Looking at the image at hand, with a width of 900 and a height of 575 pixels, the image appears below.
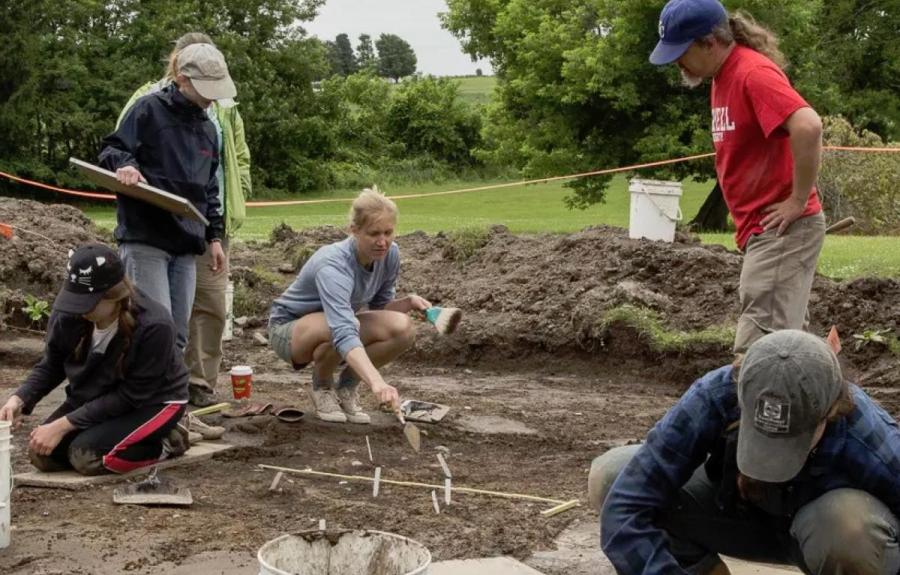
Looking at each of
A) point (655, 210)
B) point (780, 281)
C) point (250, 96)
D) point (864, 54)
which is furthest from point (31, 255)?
point (864, 54)

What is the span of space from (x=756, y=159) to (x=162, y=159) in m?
2.82

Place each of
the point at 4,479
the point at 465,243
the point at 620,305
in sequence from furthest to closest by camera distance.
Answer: the point at 465,243, the point at 620,305, the point at 4,479

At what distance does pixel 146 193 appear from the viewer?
5543mm

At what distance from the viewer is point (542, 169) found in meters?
23.8

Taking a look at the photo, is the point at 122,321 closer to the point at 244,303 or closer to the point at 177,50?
the point at 177,50

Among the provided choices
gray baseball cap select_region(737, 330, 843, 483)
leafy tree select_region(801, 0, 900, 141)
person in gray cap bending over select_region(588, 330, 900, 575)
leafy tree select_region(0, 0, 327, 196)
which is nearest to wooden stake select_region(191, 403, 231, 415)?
person in gray cap bending over select_region(588, 330, 900, 575)

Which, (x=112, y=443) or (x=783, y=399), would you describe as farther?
(x=112, y=443)

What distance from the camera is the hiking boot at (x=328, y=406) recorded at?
6.34 metres

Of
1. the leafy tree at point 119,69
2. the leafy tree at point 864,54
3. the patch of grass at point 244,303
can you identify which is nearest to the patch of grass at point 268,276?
the patch of grass at point 244,303

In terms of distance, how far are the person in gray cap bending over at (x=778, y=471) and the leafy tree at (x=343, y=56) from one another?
81.9 m

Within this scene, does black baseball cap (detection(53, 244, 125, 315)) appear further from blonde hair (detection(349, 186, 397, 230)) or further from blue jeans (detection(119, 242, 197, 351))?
blonde hair (detection(349, 186, 397, 230))

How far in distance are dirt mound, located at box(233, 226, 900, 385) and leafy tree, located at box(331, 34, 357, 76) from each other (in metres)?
74.8

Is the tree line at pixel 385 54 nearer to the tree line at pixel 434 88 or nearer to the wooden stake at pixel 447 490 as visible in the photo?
the tree line at pixel 434 88

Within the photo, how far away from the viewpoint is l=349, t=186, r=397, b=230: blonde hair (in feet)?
18.7
